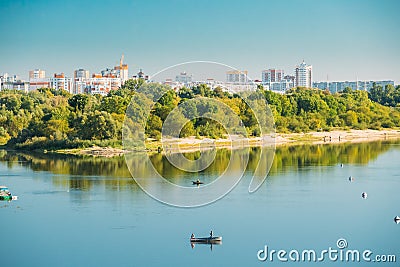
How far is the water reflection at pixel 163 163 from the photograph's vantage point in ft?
59.4

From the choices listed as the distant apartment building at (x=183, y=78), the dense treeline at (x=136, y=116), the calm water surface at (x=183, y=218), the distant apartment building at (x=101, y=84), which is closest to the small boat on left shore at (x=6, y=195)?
the calm water surface at (x=183, y=218)

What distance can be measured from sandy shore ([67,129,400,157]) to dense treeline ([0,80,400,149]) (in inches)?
15.8

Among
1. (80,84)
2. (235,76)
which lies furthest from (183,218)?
(80,84)

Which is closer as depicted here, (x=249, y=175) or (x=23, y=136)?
(x=249, y=175)

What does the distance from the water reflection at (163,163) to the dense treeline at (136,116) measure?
160 centimetres

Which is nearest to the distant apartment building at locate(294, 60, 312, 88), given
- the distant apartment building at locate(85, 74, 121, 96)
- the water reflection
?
the distant apartment building at locate(85, 74, 121, 96)

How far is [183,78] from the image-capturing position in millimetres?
15945

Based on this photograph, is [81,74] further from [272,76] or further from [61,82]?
[272,76]

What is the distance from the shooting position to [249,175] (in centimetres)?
1912

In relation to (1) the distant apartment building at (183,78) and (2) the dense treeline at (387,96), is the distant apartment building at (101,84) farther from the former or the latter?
(1) the distant apartment building at (183,78)

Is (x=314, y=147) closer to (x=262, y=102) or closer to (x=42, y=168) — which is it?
(x=262, y=102)

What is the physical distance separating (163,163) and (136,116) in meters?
3.56

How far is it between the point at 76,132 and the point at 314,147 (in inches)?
366

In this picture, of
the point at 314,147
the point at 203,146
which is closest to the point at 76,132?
the point at 203,146
